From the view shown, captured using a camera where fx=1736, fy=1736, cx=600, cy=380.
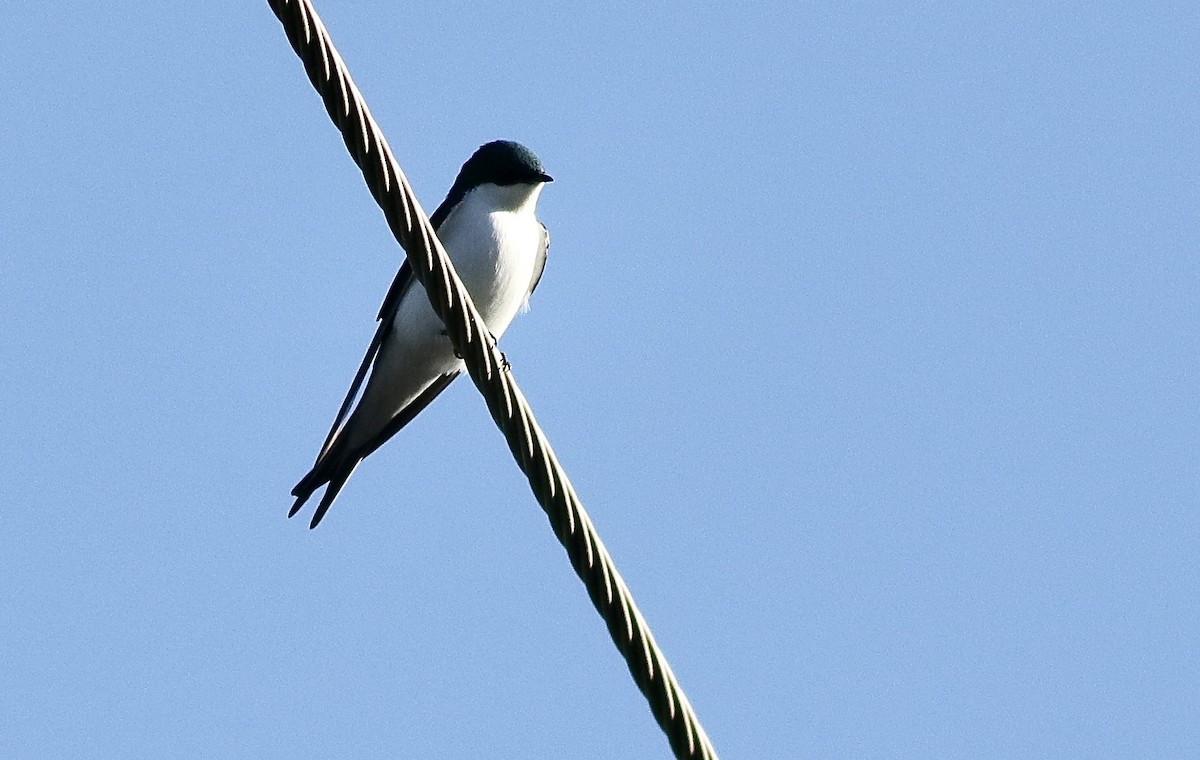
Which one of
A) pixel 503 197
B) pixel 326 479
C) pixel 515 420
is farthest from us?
pixel 503 197

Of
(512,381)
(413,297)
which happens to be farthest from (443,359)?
(512,381)

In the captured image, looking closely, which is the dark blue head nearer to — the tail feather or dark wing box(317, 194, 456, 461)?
dark wing box(317, 194, 456, 461)

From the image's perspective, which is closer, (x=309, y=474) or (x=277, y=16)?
(x=277, y=16)

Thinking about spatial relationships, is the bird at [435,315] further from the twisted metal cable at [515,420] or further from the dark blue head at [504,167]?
the twisted metal cable at [515,420]

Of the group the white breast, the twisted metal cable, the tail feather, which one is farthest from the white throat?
the twisted metal cable

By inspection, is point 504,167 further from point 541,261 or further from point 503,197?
point 541,261

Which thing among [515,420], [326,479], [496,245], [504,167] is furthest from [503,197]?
[515,420]

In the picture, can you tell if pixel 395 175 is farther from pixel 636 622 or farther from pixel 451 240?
pixel 451 240
